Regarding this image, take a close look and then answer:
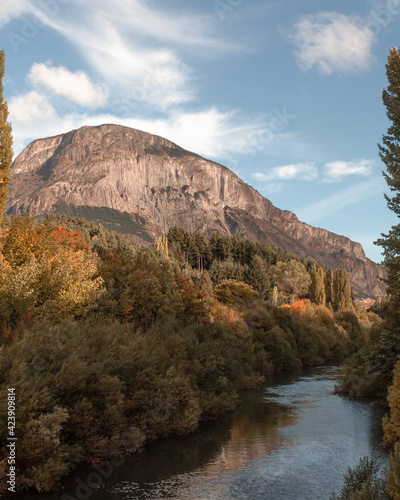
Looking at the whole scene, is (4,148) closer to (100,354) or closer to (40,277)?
(40,277)

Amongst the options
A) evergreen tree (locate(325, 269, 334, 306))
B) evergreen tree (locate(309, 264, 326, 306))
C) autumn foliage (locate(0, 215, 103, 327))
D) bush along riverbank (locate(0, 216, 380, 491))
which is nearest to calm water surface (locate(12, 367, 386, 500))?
bush along riverbank (locate(0, 216, 380, 491))

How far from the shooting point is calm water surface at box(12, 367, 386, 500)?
13312mm

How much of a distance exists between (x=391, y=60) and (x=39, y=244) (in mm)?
23301

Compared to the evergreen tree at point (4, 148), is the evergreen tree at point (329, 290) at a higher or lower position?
lower

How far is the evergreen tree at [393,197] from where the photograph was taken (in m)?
22.1

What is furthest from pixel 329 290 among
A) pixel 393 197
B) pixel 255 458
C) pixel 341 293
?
pixel 255 458

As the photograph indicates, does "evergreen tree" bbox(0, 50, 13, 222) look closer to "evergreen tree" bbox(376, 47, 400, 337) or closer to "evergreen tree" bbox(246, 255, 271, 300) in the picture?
"evergreen tree" bbox(376, 47, 400, 337)

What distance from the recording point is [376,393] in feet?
103

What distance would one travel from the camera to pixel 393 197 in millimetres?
22625

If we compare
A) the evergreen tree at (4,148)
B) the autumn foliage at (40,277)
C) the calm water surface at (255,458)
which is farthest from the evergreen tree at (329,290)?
the evergreen tree at (4,148)

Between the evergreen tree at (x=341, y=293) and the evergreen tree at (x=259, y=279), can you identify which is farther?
the evergreen tree at (x=341, y=293)

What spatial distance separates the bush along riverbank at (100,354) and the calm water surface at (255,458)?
3.39ft

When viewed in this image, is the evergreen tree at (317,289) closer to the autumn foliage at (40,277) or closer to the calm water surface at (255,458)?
the calm water surface at (255,458)

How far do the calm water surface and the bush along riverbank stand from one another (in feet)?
3.39
